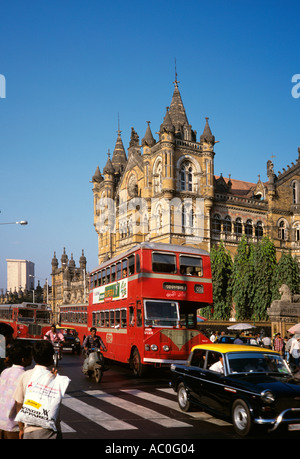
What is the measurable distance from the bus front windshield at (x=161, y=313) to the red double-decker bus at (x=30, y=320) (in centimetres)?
1821

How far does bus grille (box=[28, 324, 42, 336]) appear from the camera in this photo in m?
33.5

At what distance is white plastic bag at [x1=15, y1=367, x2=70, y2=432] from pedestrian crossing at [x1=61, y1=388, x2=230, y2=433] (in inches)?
Result: 172

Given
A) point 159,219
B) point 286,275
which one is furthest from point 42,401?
point 159,219

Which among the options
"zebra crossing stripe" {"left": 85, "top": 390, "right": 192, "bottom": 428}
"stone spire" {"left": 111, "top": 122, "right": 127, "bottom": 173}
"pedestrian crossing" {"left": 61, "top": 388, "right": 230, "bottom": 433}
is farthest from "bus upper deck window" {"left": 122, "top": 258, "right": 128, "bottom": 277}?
"stone spire" {"left": 111, "top": 122, "right": 127, "bottom": 173}

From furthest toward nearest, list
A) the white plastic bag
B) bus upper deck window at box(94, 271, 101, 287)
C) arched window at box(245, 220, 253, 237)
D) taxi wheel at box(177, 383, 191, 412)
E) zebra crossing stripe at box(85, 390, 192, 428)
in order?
arched window at box(245, 220, 253, 237) < bus upper deck window at box(94, 271, 101, 287) < taxi wheel at box(177, 383, 191, 412) < zebra crossing stripe at box(85, 390, 192, 428) < the white plastic bag

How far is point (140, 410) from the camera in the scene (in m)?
11.3

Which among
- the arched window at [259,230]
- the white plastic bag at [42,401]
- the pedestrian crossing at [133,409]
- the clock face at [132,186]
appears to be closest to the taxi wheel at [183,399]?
the pedestrian crossing at [133,409]

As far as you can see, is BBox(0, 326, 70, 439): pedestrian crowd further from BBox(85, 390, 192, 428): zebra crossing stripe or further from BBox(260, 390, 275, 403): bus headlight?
BBox(85, 390, 192, 428): zebra crossing stripe

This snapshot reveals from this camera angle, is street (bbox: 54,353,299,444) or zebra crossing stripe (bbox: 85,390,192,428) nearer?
street (bbox: 54,353,299,444)

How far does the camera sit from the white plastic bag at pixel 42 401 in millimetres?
4949

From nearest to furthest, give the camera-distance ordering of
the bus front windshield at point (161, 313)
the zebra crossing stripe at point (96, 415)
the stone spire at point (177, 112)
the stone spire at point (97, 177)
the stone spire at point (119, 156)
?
1. the zebra crossing stripe at point (96, 415)
2. the bus front windshield at point (161, 313)
3. the stone spire at point (177, 112)
4. the stone spire at point (97, 177)
5. the stone spire at point (119, 156)

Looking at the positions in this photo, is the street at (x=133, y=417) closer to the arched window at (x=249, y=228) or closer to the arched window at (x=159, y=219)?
the arched window at (x=159, y=219)

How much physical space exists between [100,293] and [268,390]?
15.7m

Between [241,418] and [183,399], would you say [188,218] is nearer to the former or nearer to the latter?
[183,399]
